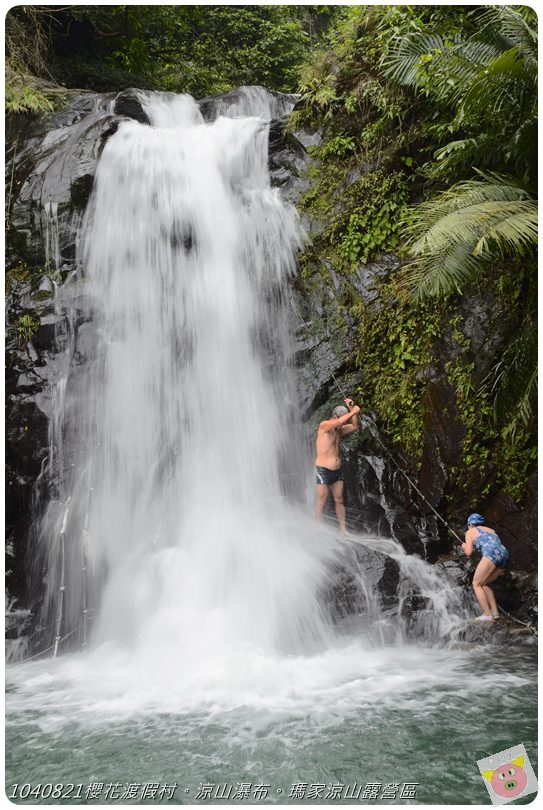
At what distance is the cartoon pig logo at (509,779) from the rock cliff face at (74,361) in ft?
7.09

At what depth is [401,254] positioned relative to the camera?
7.29m

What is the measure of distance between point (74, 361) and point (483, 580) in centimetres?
497

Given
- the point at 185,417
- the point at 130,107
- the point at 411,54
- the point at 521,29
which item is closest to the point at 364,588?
the point at 185,417

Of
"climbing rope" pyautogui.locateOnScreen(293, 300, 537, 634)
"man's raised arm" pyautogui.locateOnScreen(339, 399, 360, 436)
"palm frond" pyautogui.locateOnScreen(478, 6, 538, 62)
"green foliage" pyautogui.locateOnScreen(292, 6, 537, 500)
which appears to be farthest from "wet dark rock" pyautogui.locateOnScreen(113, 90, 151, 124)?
"man's raised arm" pyautogui.locateOnScreen(339, 399, 360, 436)

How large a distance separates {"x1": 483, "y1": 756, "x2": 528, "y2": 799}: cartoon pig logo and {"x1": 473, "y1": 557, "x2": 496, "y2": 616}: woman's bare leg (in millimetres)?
1991

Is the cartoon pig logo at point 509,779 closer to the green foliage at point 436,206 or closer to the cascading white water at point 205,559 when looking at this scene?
the cascading white water at point 205,559

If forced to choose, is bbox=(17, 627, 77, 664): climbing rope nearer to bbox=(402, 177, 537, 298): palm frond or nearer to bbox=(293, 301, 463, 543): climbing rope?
bbox=(293, 301, 463, 543): climbing rope

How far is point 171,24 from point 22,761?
14.0 meters

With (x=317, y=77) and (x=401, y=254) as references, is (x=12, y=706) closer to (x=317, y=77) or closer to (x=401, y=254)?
(x=401, y=254)

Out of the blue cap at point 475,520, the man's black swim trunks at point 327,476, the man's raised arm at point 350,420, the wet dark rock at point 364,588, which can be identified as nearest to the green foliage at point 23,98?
the man's raised arm at point 350,420

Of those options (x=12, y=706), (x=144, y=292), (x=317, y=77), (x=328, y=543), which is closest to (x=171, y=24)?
(x=317, y=77)

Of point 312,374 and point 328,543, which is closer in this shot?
point 328,543

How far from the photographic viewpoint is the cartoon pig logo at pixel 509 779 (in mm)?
3891

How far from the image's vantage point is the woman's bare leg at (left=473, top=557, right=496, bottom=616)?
6008 mm
